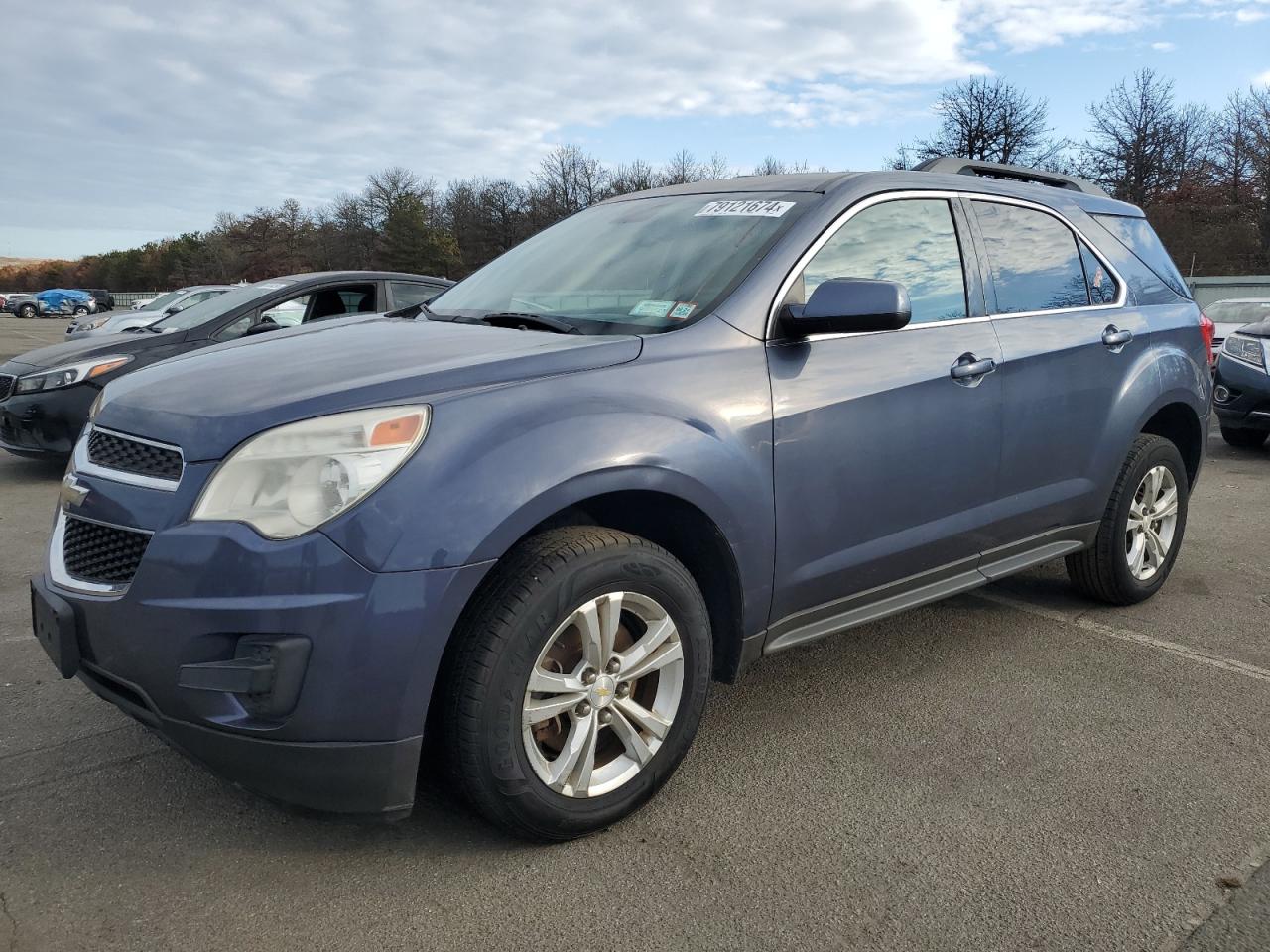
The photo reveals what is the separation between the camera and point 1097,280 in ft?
13.6

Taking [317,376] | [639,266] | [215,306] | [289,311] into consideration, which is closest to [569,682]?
[317,376]

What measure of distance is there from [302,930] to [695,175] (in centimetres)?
7152

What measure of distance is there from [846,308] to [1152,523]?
2.42m

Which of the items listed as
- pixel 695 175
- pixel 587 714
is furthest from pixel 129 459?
pixel 695 175

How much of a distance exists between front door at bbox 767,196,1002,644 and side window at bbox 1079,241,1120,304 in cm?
80

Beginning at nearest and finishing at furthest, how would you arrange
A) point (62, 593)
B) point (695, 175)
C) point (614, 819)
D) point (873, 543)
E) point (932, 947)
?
point (932, 947)
point (62, 593)
point (614, 819)
point (873, 543)
point (695, 175)

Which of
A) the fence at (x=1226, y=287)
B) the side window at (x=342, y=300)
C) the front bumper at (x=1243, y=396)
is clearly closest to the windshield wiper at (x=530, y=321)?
the side window at (x=342, y=300)

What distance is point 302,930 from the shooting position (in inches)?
87.3

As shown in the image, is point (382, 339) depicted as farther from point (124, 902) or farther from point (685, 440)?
point (124, 902)

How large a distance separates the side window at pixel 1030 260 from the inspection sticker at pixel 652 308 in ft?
4.45

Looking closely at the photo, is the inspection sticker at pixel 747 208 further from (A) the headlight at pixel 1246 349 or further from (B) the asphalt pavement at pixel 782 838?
(A) the headlight at pixel 1246 349

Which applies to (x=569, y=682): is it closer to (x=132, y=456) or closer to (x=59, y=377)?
(x=132, y=456)

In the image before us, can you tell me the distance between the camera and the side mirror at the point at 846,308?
285cm

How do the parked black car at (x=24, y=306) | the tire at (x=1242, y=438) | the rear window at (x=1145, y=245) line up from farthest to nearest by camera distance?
the parked black car at (x=24, y=306), the tire at (x=1242, y=438), the rear window at (x=1145, y=245)
